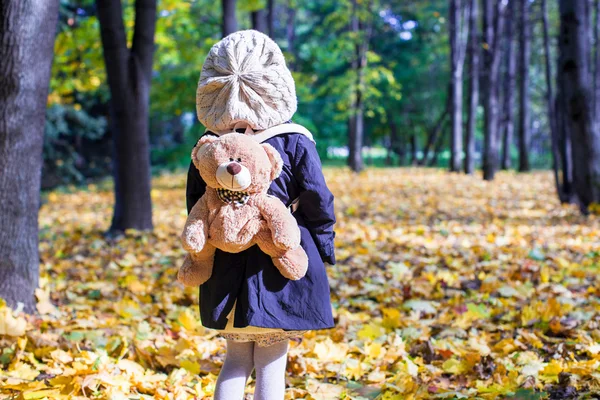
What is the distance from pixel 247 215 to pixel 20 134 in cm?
264

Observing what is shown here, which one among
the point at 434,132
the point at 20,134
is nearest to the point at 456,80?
the point at 434,132

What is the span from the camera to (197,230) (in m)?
2.08

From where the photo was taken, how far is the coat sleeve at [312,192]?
2137 mm

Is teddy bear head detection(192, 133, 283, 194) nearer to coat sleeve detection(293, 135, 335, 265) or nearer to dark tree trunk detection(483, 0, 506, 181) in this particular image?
coat sleeve detection(293, 135, 335, 265)

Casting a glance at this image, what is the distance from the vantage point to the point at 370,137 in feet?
110

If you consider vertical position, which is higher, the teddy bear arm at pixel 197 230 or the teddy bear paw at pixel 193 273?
the teddy bear arm at pixel 197 230

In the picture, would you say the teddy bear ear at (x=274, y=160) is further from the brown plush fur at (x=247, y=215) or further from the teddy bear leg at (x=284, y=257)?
the teddy bear leg at (x=284, y=257)

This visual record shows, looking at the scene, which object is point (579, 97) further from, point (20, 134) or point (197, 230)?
point (197, 230)

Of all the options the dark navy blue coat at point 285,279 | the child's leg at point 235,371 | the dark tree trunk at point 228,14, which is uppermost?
the dark tree trunk at point 228,14

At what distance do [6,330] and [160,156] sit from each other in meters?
19.9

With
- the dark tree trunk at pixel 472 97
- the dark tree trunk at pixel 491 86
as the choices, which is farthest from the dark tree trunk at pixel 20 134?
the dark tree trunk at pixel 472 97

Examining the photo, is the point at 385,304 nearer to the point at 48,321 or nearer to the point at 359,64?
the point at 48,321

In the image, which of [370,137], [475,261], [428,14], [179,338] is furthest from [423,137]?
[179,338]

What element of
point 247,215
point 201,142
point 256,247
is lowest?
point 256,247
